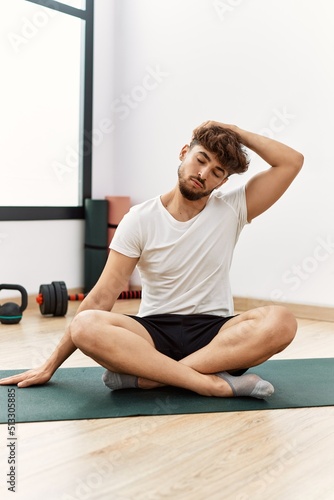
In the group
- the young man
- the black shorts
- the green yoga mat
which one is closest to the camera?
the green yoga mat

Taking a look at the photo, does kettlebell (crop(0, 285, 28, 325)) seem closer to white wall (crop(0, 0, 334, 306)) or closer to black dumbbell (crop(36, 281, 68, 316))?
black dumbbell (crop(36, 281, 68, 316))

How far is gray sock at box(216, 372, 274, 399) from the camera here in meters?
2.08

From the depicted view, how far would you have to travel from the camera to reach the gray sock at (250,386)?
2.08 metres

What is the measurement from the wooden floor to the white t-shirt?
0.41 m

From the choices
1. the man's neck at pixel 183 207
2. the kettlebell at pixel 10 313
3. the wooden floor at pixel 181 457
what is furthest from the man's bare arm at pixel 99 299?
the kettlebell at pixel 10 313

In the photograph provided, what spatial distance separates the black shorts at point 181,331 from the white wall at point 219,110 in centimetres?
169

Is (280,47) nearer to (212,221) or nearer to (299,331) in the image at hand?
(299,331)

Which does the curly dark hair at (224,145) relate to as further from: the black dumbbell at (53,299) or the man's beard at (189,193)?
the black dumbbell at (53,299)

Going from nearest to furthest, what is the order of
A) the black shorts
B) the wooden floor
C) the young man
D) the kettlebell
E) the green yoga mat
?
1. the wooden floor
2. the green yoga mat
3. the young man
4. the black shorts
5. the kettlebell

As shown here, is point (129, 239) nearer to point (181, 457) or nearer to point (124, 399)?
point (124, 399)

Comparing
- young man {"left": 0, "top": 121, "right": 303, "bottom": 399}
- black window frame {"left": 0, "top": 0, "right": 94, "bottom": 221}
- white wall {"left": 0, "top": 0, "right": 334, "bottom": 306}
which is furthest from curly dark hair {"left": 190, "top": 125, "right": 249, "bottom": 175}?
black window frame {"left": 0, "top": 0, "right": 94, "bottom": 221}

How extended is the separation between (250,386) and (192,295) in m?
0.34

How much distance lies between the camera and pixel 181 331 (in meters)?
2.18

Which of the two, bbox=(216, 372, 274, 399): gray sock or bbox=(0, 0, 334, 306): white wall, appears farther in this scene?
bbox=(0, 0, 334, 306): white wall
